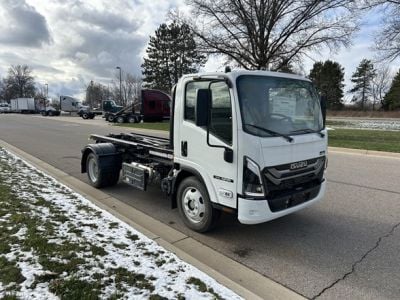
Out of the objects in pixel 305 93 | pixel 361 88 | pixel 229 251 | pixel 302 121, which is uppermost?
pixel 361 88

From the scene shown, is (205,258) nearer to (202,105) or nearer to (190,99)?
(202,105)

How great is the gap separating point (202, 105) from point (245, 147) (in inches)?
28.1

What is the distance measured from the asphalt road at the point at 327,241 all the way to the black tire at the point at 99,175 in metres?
0.22

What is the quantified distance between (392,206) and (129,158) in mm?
5017

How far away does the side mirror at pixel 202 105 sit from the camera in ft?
12.5

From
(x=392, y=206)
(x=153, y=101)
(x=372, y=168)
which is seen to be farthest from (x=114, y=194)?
(x=153, y=101)

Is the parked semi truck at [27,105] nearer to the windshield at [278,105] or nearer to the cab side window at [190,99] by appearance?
the cab side window at [190,99]

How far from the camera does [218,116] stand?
4.04 metres

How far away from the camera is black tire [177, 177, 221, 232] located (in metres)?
4.42

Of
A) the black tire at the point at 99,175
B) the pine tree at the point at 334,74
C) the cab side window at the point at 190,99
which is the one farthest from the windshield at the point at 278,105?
the pine tree at the point at 334,74

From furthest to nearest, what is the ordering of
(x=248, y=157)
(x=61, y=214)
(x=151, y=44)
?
1. (x=151, y=44)
2. (x=61, y=214)
3. (x=248, y=157)

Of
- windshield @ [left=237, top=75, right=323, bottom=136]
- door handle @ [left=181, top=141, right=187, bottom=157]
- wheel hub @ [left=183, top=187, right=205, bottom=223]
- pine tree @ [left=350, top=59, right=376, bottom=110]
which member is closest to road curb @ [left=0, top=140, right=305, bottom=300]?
wheel hub @ [left=183, top=187, right=205, bottom=223]

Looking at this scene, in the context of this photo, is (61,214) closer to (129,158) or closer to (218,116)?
(129,158)

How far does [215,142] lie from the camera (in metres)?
4.11
